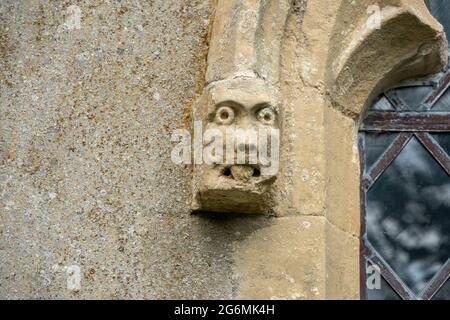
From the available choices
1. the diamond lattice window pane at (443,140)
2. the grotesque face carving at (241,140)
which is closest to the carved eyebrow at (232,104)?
the grotesque face carving at (241,140)

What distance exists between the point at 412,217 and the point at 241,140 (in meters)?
0.68

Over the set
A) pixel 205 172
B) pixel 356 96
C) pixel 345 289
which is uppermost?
pixel 356 96

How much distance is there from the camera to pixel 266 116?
322 centimetres

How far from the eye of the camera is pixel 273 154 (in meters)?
3.19

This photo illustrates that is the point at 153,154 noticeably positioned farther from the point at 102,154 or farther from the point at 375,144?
the point at 375,144

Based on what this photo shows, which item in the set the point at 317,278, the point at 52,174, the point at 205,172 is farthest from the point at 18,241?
the point at 317,278

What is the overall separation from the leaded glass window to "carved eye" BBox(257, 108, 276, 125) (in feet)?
1.69

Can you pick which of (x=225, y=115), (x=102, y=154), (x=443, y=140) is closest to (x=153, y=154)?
(x=102, y=154)

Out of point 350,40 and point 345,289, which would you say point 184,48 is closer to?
point 350,40

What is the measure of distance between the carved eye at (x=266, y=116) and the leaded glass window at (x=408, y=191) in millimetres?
516

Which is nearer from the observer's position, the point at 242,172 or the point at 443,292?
the point at 242,172

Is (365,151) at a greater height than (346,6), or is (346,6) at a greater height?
(346,6)

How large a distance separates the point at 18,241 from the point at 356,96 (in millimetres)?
956

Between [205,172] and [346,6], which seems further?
[346,6]
